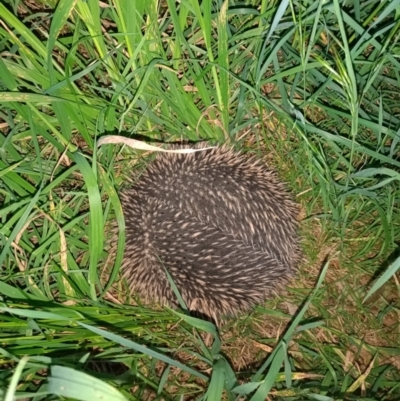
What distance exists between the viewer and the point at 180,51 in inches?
78.2

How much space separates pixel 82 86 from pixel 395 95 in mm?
1240

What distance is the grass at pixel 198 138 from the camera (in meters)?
1.77

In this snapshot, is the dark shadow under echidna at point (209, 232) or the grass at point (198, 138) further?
the dark shadow under echidna at point (209, 232)

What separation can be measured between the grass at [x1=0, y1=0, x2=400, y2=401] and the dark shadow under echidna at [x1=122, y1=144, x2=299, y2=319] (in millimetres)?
124

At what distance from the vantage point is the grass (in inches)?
69.7

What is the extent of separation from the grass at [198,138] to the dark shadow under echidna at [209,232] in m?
0.12

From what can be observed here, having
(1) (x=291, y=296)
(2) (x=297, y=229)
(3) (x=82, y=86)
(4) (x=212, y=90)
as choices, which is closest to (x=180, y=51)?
(4) (x=212, y=90)

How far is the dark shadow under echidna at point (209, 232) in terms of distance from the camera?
1.92m

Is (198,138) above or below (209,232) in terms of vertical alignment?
above

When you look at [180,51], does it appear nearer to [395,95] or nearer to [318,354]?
[395,95]

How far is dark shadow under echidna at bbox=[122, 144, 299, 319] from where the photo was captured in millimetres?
1924

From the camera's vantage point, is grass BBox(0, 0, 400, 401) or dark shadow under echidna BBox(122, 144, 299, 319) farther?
dark shadow under echidna BBox(122, 144, 299, 319)

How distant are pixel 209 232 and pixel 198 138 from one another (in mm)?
455

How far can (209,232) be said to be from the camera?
191 cm
